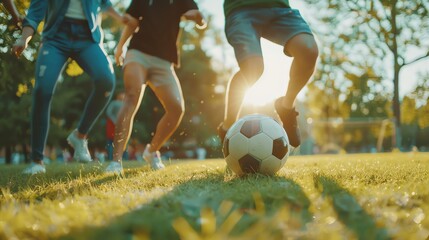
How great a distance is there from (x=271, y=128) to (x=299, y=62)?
2.60 feet

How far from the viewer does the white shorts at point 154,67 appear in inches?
189

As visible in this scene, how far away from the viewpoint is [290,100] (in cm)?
425

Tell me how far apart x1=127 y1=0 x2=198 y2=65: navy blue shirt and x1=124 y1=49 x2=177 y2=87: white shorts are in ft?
0.16

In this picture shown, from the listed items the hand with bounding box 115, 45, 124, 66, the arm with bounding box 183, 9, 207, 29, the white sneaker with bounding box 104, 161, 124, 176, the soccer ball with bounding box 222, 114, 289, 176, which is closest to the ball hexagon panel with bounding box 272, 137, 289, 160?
the soccer ball with bounding box 222, 114, 289, 176

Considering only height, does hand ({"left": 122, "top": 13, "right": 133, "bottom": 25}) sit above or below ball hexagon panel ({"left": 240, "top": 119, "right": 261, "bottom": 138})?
above

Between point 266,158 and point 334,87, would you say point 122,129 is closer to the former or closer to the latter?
point 266,158

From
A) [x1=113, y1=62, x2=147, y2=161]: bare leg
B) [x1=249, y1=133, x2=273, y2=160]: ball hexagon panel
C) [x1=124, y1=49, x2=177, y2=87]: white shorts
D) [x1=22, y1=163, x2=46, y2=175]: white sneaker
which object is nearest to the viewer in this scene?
[x1=249, y1=133, x2=273, y2=160]: ball hexagon panel

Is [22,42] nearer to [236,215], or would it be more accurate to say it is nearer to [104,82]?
[104,82]

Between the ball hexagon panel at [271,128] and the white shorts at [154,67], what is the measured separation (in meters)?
1.73

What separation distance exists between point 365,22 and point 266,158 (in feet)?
66.1

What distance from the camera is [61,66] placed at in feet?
15.1

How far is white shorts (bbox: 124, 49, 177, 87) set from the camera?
4793 mm

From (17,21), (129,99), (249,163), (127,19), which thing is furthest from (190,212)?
(17,21)

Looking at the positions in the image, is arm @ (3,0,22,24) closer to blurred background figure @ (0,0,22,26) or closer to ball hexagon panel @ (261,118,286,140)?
blurred background figure @ (0,0,22,26)
